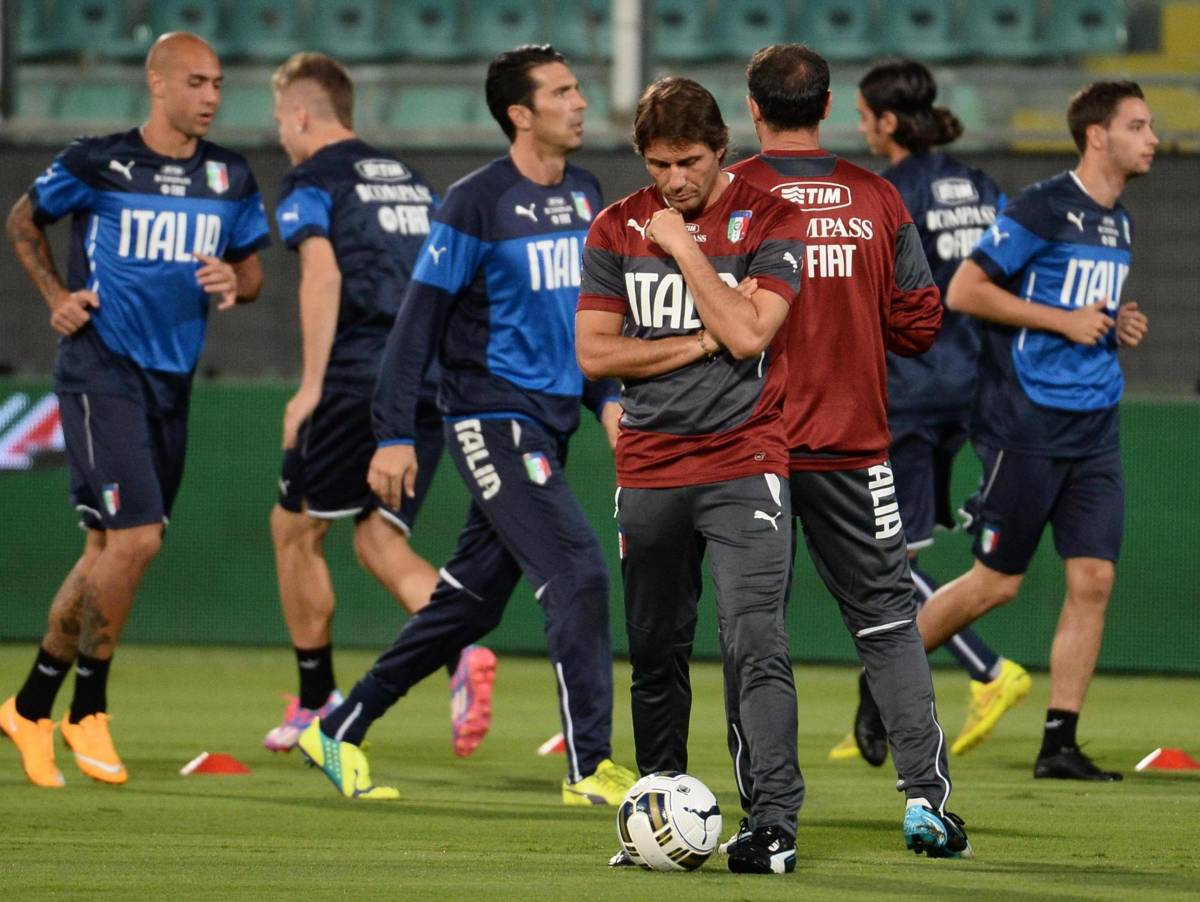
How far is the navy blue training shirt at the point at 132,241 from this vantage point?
24.5 ft

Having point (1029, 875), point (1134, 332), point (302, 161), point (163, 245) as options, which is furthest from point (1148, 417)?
point (1029, 875)

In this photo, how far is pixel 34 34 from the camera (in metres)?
15.5

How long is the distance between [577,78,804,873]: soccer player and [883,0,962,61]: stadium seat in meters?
10.4

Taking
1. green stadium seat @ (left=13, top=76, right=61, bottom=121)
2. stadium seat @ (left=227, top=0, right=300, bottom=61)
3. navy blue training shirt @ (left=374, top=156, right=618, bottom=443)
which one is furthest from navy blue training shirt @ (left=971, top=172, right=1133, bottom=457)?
stadium seat @ (left=227, top=0, right=300, bottom=61)

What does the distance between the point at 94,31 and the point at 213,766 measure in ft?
30.7

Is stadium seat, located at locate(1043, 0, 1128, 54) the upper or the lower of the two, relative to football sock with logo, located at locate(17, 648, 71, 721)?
upper

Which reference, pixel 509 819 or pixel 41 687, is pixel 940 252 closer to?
pixel 509 819

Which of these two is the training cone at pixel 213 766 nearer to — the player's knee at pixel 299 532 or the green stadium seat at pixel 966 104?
the player's knee at pixel 299 532

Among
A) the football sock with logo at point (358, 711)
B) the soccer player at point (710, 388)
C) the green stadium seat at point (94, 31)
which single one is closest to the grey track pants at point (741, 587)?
→ the soccer player at point (710, 388)

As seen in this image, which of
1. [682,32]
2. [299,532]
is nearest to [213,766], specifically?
[299,532]

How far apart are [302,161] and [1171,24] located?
868 centimetres

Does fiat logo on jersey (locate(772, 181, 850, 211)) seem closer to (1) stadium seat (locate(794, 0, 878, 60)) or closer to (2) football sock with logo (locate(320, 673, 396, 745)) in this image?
(2) football sock with logo (locate(320, 673, 396, 745))

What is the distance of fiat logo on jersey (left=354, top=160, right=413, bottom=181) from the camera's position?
816cm

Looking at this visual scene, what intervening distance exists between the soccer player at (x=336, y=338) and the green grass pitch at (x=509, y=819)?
0.61 meters
